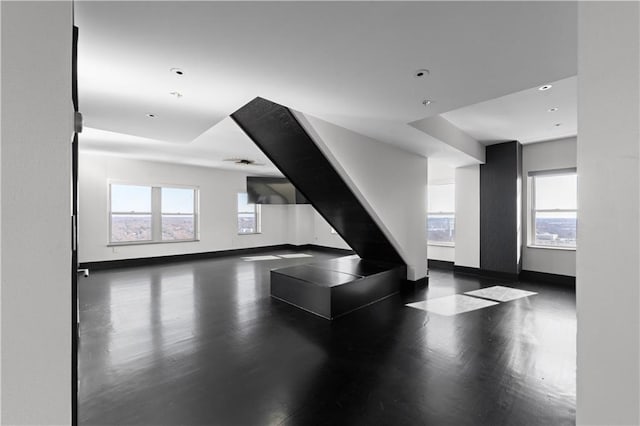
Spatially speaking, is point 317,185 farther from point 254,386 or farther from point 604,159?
point 604,159

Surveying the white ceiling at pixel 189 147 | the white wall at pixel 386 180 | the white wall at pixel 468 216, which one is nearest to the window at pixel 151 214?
the white ceiling at pixel 189 147

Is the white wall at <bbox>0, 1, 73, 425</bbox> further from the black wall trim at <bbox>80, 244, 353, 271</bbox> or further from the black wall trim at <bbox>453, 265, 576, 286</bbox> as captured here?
the black wall trim at <bbox>80, 244, 353, 271</bbox>

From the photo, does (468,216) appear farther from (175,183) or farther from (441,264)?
(175,183)

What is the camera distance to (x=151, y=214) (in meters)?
8.19

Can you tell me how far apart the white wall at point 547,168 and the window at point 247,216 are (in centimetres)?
799

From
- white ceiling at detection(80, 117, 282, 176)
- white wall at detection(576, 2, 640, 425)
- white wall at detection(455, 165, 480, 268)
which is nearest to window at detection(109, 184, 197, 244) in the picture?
white ceiling at detection(80, 117, 282, 176)

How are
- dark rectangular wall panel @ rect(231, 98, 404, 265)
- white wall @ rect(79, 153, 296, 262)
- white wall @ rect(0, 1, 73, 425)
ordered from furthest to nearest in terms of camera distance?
white wall @ rect(79, 153, 296, 262) → dark rectangular wall panel @ rect(231, 98, 404, 265) → white wall @ rect(0, 1, 73, 425)

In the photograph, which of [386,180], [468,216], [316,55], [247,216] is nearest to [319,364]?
[316,55]

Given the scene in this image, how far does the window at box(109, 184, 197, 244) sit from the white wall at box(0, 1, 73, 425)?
8.14 meters

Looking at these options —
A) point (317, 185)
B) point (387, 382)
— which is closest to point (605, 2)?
point (387, 382)

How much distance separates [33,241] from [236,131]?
4.74 m

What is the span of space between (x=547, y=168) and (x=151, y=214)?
980 centimetres

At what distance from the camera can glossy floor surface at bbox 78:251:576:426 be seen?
2.08 m

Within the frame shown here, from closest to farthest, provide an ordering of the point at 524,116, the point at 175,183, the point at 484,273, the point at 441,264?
1. the point at 524,116
2. the point at 484,273
3. the point at 441,264
4. the point at 175,183
